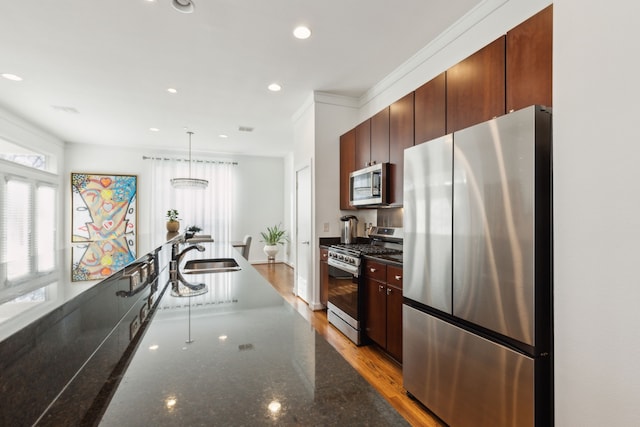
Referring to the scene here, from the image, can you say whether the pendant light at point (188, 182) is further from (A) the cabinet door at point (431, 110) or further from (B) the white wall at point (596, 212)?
(B) the white wall at point (596, 212)

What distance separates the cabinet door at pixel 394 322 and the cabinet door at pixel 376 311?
58 millimetres

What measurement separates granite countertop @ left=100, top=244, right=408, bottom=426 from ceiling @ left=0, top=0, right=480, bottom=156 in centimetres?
227

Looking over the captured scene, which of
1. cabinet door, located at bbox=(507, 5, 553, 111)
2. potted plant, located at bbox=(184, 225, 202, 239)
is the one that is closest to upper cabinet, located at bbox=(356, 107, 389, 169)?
cabinet door, located at bbox=(507, 5, 553, 111)

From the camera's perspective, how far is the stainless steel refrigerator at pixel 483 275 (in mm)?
1262

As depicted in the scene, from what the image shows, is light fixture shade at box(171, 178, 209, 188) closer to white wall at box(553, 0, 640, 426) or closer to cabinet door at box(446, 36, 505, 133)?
cabinet door at box(446, 36, 505, 133)

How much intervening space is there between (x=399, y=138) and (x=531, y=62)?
1.23 meters

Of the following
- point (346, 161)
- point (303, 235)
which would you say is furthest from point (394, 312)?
point (303, 235)

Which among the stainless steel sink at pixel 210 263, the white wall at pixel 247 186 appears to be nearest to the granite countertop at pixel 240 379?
the stainless steel sink at pixel 210 263

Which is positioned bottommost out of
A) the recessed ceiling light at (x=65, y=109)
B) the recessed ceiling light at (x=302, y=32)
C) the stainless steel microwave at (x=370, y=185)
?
the stainless steel microwave at (x=370, y=185)

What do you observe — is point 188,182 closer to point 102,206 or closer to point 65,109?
point 65,109

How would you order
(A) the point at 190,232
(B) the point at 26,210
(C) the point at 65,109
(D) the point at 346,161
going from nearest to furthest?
(D) the point at 346,161
(A) the point at 190,232
(C) the point at 65,109
(B) the point at 26,210

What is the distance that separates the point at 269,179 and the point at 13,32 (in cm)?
532

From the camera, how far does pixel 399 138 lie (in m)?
2.70

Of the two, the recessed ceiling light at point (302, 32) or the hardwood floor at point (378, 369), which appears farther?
the recessed ceiling light at point (302, 32)
